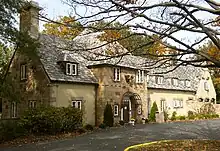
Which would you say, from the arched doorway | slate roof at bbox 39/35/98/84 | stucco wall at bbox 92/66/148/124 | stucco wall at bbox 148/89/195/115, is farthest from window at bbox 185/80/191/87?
slate roof at bbox 39/35/98/84

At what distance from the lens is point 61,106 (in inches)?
910

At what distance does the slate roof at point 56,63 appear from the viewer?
22.9 metres

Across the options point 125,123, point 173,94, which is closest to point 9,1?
point 125,123

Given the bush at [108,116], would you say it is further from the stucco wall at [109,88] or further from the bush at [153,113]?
the bush at [153,113]

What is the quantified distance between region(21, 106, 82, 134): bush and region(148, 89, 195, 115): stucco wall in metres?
15.3

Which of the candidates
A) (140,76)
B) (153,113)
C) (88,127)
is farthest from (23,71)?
(153,113)

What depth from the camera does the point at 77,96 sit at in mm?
24375

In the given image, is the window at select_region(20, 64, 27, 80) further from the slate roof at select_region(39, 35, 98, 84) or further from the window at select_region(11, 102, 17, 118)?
the window at select_region(11, 102, 17, 118)

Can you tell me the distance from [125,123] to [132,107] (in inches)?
96.7

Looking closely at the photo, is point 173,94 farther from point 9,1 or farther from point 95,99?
point 9,1

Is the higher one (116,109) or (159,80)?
(159,80)

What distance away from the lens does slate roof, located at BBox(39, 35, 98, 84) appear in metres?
22.9

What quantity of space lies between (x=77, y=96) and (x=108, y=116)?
3.35 meters

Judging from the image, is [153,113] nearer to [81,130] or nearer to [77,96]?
[77,96]
